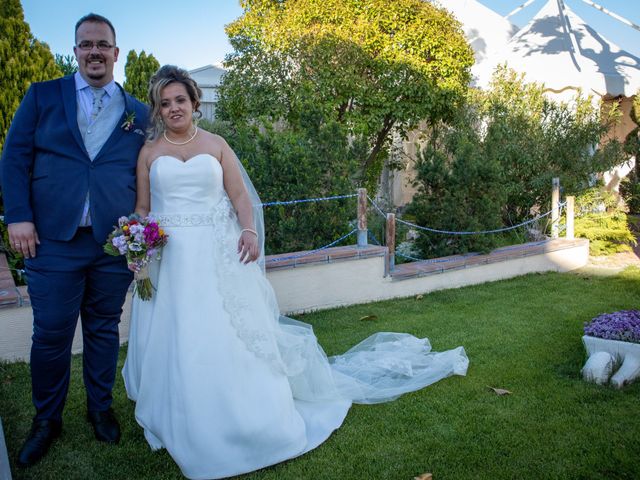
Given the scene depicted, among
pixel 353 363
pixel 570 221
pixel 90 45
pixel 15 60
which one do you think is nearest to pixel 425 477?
pixel 353 363

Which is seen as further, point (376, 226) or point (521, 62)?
point (521, 62)

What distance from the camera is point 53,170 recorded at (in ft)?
10.1

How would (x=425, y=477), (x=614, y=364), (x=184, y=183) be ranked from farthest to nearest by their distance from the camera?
(x=614, y=364) → (x=184, y=183) → (x=425, y=477)

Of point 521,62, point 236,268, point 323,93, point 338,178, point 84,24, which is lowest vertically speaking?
point 236,268

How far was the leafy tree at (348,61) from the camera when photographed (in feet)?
37.1

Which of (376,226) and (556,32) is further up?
(556,32)

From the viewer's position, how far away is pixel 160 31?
36.8 ft

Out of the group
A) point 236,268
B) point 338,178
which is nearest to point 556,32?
point 338,178

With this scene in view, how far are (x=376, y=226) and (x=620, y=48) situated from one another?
449 inches

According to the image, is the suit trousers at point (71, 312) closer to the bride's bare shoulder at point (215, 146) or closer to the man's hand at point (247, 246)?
the man's hand at point (247, 246)

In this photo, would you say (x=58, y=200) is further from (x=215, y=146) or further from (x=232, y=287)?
(x=232, y=287)

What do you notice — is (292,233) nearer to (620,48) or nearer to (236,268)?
(236,268)

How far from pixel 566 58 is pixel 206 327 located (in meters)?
13.0

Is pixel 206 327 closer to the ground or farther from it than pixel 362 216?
closer to the ground
